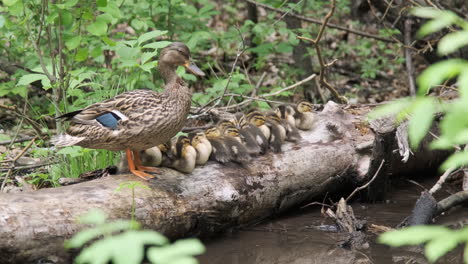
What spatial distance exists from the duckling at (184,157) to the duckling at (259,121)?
82cm

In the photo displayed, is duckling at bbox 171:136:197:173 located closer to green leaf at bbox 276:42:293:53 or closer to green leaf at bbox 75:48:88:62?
green leaf at bbox 75:48:88:62

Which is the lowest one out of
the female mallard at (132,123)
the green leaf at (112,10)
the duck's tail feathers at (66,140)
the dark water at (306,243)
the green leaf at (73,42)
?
the dark water at (306,243)

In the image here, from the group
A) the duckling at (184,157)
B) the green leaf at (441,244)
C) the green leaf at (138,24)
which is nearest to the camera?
the green leaf at (441,244)

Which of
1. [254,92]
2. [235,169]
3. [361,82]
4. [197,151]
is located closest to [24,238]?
[197,151]

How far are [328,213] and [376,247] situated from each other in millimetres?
632

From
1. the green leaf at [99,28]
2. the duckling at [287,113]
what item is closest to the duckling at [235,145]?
the duckling at [287,113]

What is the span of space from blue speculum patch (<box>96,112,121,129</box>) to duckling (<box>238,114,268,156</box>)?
46.3 inches

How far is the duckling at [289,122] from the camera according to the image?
5.36 m

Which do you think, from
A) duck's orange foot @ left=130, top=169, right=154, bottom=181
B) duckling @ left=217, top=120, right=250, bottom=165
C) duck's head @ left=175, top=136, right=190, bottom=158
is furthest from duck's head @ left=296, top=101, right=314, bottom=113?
duck's orange foot @ left=130, top=169, right=154, bottom=181

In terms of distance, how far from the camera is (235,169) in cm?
486

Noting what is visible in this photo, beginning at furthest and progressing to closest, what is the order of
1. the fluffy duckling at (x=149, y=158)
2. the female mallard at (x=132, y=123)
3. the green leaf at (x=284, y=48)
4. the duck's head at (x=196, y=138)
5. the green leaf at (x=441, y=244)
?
the green leaf at (x=284, y=48), the duck's head at (x=196, y=138), the fluffy duckling at (x=149, y=158), the female mallard at (x=132, y=123), the green leaf at (x=441, y=244)

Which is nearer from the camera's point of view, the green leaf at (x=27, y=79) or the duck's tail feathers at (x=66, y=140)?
the duck's tail feathers at (x=66, y=140)

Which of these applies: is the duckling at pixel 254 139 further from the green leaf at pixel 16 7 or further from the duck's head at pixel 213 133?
the green leaf at pixel 16 7

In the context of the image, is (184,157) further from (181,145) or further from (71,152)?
(71,152)
